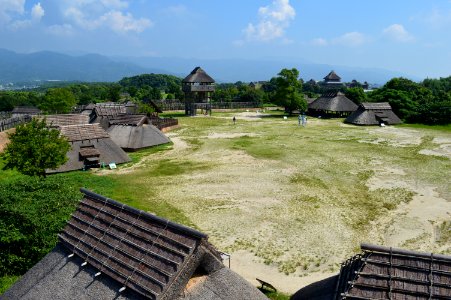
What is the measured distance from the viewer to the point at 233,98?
3634 inches

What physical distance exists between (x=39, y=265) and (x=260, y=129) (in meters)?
43.8

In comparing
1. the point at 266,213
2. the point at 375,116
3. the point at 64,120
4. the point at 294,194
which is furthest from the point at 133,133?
the point at 375,116

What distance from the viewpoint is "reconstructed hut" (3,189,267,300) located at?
802 cm

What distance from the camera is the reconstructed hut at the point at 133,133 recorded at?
38094 millimetres

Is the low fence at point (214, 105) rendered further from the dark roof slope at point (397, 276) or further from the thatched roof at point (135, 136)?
the dark roof slope at point (397, 276)

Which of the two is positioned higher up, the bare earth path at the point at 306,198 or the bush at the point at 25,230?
the bush at the point at 25,230

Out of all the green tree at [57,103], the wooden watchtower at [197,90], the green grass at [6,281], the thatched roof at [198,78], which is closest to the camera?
the green grass at [6,281]

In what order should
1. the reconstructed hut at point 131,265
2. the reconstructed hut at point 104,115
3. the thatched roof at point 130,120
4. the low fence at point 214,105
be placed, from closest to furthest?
the reconstructed hut at point 131,265, the thatched roof at point 130,120, the reconstructed hut at point 104,115, the low fence at point 214,105

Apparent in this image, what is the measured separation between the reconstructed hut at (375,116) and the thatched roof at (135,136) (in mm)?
31577

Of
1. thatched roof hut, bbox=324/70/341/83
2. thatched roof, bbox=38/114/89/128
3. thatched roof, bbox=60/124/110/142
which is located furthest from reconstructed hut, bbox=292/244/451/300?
thatched roof hut, bbox=324/70/341/83

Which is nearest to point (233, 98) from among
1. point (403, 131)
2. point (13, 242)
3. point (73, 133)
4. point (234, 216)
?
point (403, 131)

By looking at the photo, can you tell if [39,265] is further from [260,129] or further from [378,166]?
[260,129]

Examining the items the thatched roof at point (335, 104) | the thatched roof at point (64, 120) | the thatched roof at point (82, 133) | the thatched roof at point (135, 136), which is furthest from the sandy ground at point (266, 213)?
the thatched roof at point (335, 104)

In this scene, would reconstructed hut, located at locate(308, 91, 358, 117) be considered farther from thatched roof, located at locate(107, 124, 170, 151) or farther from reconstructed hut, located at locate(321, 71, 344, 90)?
reconstructed hut, located at locate(321, 71, 344, 90)
